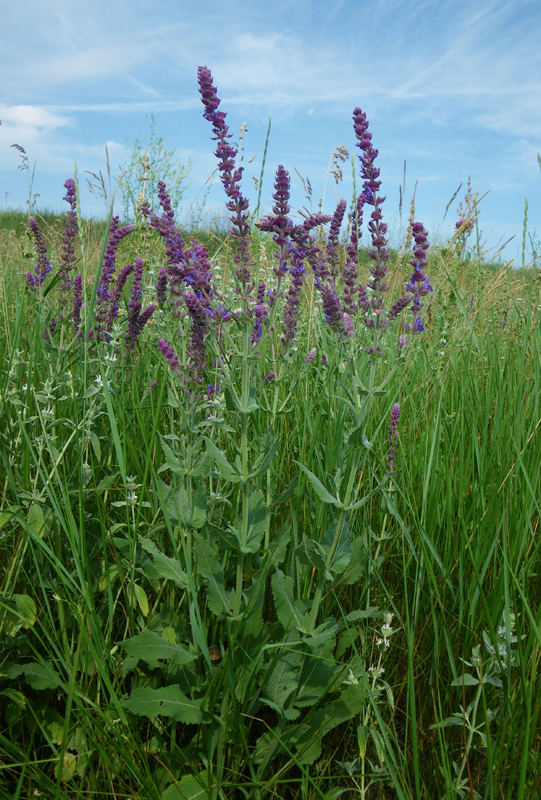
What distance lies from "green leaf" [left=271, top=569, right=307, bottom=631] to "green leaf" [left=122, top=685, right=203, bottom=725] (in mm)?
297

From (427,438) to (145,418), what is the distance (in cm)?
122

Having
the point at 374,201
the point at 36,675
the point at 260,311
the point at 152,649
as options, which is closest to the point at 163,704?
the point at 152,649

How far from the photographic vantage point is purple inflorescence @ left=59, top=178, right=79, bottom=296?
→ 3.02m

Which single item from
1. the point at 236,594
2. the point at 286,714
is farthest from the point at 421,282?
the point at 286,714

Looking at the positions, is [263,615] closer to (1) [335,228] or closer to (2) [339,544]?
(2) [339,544]

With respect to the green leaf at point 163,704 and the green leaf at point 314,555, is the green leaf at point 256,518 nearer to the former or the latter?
the green leaf at point 314,555

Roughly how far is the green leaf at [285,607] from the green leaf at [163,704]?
0.30 m

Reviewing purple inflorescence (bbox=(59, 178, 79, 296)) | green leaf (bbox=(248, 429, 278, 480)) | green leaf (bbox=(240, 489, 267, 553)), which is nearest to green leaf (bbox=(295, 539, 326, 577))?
green leaf (bbox=(240, 489, 267, 553))

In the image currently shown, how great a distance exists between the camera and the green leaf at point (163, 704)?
130 centimetres

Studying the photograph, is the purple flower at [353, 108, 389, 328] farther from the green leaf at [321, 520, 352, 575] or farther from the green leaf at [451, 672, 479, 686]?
the green leaf at [451, 672, 479, 686]

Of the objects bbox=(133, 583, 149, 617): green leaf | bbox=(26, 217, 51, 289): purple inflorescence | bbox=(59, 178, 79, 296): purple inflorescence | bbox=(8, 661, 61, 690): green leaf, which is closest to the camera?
bbox=(8, 661, 61, 690): green leaf

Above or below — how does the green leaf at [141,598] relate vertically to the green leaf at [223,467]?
below

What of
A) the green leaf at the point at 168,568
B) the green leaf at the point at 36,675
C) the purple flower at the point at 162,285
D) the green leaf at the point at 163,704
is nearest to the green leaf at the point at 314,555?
the green leaf at the point at 168,568

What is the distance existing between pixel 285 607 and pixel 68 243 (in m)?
2.66
